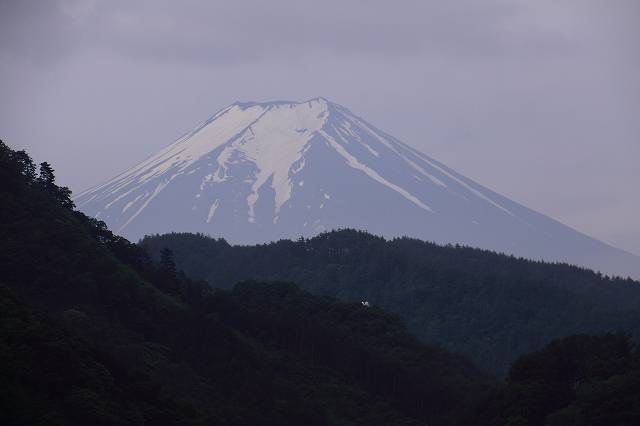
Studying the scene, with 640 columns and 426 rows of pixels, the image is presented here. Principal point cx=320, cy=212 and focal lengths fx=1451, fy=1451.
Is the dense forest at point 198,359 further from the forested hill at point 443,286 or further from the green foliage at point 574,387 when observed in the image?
the forested hill at point 443,286

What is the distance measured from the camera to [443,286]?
338 ft

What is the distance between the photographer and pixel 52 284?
53.6 metres

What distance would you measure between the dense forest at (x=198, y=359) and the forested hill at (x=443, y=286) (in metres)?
24.9

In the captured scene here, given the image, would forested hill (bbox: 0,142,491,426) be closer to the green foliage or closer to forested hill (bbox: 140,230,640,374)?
the green foliage

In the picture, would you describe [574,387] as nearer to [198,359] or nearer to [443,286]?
[198,359]

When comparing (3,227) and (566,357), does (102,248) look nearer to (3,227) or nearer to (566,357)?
(3,227)

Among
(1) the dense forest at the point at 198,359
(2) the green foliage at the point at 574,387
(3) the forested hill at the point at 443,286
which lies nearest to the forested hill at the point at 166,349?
(1) the dense forest at the point at 198,359

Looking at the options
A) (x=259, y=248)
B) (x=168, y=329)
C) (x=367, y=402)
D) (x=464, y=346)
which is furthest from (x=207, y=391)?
(x=259, y=248)

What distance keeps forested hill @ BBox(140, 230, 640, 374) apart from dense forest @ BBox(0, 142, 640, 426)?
24945 millimetres

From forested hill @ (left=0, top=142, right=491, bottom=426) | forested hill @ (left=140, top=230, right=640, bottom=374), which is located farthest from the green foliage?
forested hill @ (left=140, top=230, right=640, bottom=374)

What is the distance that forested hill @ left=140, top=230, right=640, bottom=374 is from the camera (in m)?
94.0

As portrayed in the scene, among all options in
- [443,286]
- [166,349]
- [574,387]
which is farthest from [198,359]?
[443,286]

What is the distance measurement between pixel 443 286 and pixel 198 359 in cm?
4997

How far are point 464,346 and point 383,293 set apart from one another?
14.3 m
